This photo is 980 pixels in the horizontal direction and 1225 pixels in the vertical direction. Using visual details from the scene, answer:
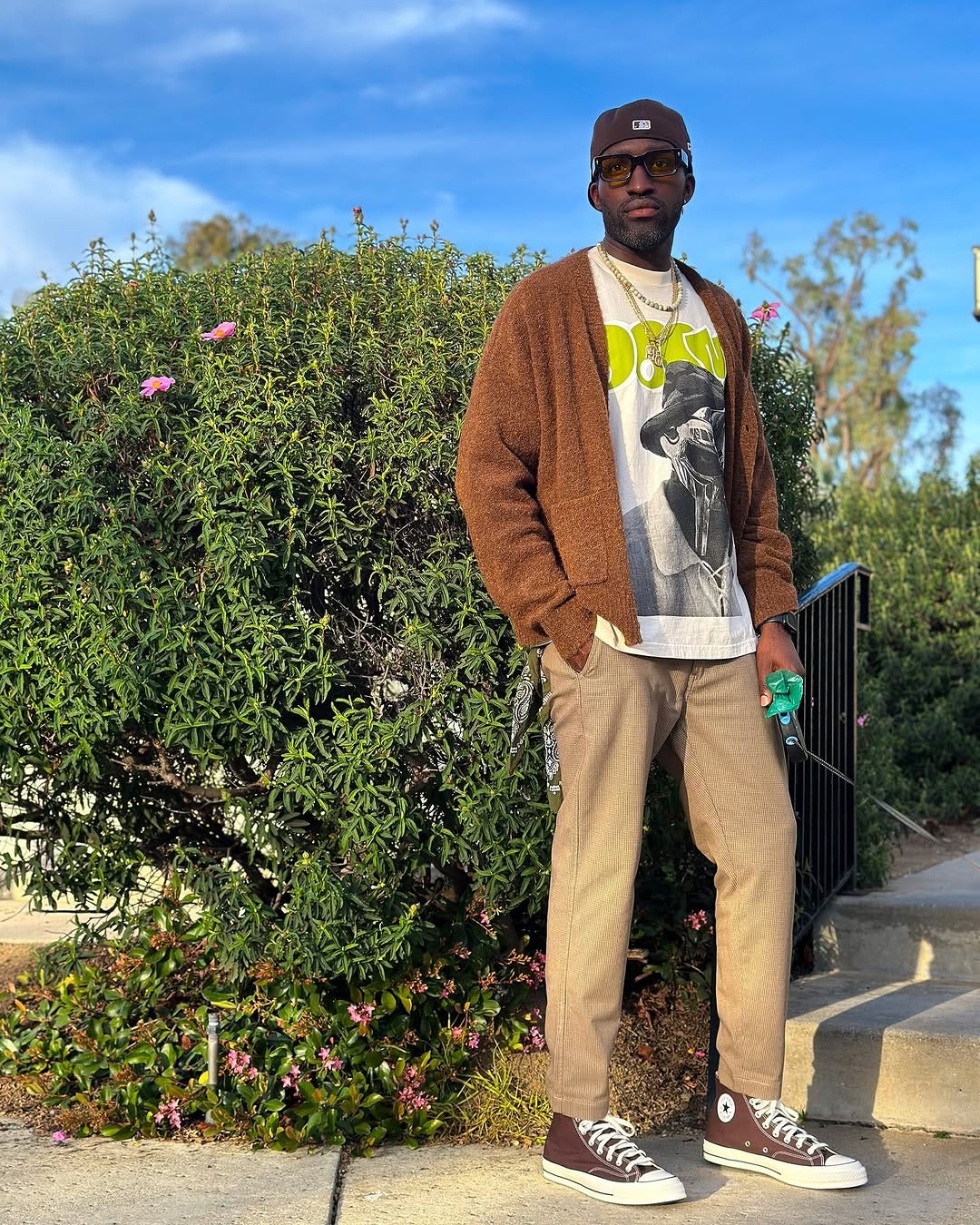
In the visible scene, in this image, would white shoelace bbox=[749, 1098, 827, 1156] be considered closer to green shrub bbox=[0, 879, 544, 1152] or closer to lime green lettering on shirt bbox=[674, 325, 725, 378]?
green shrub bbox=[0, 879, 544, 1152]

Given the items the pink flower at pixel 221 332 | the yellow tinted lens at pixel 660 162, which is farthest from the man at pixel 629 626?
the pink flower at pixel 221 332

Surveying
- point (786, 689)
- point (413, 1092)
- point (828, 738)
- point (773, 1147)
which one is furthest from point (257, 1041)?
point (828, 738)

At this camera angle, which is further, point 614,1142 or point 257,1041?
point 257,1041

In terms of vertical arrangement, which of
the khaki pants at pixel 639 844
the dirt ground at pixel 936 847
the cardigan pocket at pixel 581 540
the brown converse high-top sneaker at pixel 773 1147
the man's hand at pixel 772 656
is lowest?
the brown converse high-top sneaker at pixel 773 1147

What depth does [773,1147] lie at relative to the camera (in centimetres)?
323

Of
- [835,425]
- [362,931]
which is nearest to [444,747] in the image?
[362,931]

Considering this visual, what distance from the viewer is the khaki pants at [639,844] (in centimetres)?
313

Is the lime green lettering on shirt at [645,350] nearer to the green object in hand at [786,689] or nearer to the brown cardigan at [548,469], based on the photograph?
the brown cardigan at [548,469]

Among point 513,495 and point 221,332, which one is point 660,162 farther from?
point 221,332

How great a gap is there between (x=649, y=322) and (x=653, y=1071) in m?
2.04

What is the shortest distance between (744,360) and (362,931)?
1666 millimetres

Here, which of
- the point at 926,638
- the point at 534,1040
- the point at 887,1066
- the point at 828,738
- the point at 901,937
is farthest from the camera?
the point at 926,638

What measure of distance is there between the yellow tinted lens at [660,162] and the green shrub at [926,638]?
4.06 meters

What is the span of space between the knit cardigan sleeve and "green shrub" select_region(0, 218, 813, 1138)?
0.32 m
